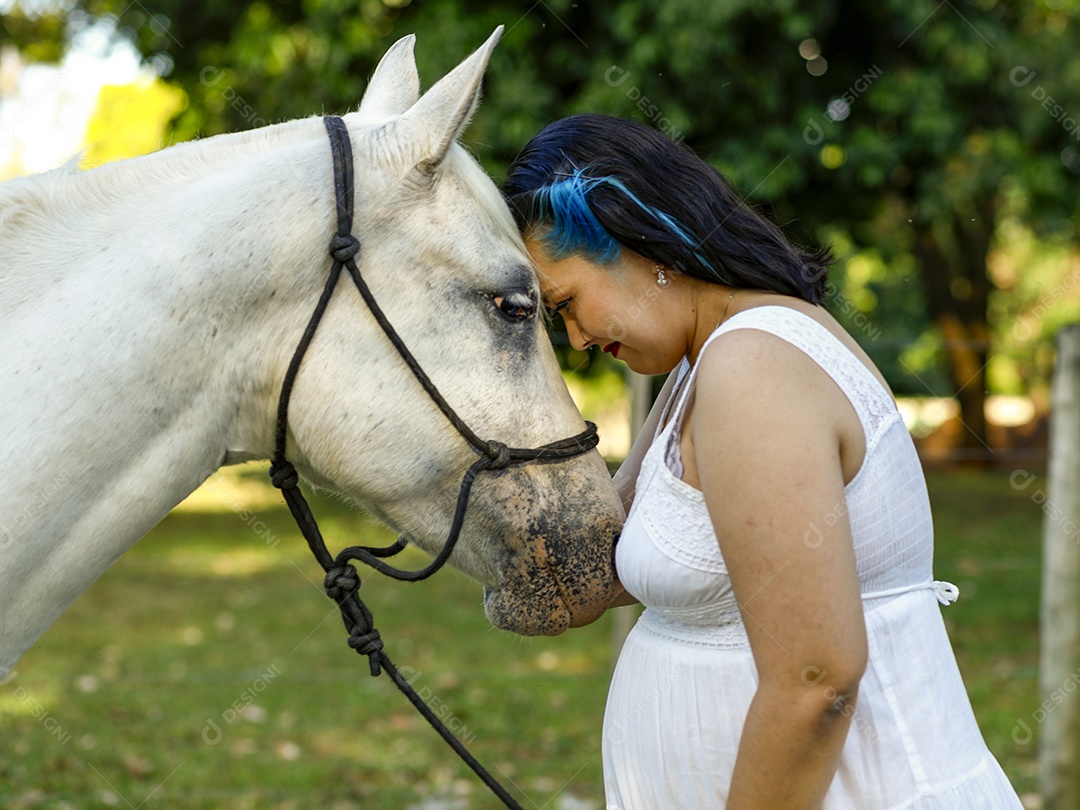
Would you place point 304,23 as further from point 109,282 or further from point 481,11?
point 109,282

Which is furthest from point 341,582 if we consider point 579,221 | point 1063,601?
point 1063,601

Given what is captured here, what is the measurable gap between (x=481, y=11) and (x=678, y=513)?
675 cm

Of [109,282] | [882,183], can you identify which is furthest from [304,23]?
[109,282]

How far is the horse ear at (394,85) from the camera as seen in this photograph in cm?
199

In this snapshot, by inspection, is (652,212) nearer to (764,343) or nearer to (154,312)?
(764,343)

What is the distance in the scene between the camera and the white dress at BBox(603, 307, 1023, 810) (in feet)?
4.93

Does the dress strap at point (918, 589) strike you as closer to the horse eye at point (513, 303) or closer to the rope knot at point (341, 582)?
the horse eye at point (513, 303)

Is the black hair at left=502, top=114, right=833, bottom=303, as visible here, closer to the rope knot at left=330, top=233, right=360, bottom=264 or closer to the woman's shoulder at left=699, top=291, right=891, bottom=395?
the woman's shoulder at left=699, top=291, right=891, bottom=395

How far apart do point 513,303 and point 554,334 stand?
3223 mm

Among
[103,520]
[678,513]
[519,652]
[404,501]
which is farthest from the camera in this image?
[519,652]

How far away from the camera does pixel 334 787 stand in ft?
15.1

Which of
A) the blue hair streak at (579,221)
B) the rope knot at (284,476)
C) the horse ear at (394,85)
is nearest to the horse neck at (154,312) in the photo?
the rope knot at (284,476)

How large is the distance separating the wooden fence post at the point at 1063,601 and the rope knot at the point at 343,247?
316 centimetres

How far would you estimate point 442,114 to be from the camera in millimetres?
1722
